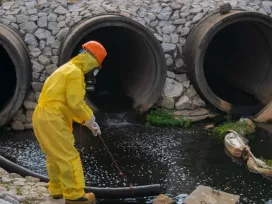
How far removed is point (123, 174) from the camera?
7.12m

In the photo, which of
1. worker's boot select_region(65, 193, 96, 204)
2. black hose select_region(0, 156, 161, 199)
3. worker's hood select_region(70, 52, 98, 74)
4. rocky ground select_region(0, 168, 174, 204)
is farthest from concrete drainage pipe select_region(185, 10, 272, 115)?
worker's boot select_region(65, 193, 96, 204)

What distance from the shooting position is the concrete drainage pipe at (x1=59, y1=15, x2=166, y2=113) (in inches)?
369

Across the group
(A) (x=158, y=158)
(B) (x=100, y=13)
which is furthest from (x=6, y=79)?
(A) (x=158, y=158)

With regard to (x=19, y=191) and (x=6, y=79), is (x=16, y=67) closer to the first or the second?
(x=6, y=79)

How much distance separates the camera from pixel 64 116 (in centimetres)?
513

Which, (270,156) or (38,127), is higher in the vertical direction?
(38,127)

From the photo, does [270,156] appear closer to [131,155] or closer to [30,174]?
[131,155]

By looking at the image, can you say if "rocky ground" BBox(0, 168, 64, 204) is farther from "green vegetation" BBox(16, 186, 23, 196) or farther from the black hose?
the black hose

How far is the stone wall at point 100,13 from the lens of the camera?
1002cm

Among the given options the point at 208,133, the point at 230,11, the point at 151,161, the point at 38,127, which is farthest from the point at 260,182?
the point at 230,11

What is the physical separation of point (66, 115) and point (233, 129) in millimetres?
4643

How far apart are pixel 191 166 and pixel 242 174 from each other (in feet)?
2.80

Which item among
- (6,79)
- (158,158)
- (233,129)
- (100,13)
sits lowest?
(158,158)

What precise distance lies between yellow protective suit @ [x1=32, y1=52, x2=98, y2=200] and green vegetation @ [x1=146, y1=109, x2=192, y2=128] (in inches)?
180
